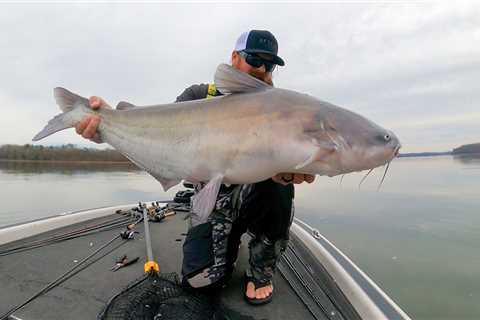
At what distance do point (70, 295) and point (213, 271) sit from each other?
3.58 ft

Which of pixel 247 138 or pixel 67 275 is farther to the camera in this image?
pixel 67 275

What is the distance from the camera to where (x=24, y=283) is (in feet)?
8.36

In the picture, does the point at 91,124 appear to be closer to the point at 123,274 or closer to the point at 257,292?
the point at 123,274

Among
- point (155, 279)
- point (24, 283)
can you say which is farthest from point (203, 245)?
point (24, 283)

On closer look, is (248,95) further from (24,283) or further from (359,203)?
(359,203)

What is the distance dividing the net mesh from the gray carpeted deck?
0.19m

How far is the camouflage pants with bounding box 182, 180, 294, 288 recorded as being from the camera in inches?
98.2

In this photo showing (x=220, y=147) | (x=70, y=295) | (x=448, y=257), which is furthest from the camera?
(x=448, y=257)

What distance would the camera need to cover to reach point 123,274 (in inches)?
111

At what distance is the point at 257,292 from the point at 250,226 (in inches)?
20.8

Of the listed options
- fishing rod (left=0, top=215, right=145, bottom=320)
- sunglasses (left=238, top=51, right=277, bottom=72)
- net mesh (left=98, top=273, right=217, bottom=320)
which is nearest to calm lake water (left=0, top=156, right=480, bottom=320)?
net mesh (left=98, top=273, right=217, bottom=320)

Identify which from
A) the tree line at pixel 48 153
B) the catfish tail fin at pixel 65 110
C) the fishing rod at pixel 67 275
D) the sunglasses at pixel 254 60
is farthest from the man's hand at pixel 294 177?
the tree line at pixel 48 153

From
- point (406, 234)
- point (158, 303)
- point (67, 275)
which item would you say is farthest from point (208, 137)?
point (406, 234)

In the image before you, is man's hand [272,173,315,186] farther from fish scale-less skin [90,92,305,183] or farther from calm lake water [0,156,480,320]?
calm lake water [0,156,480,320]
